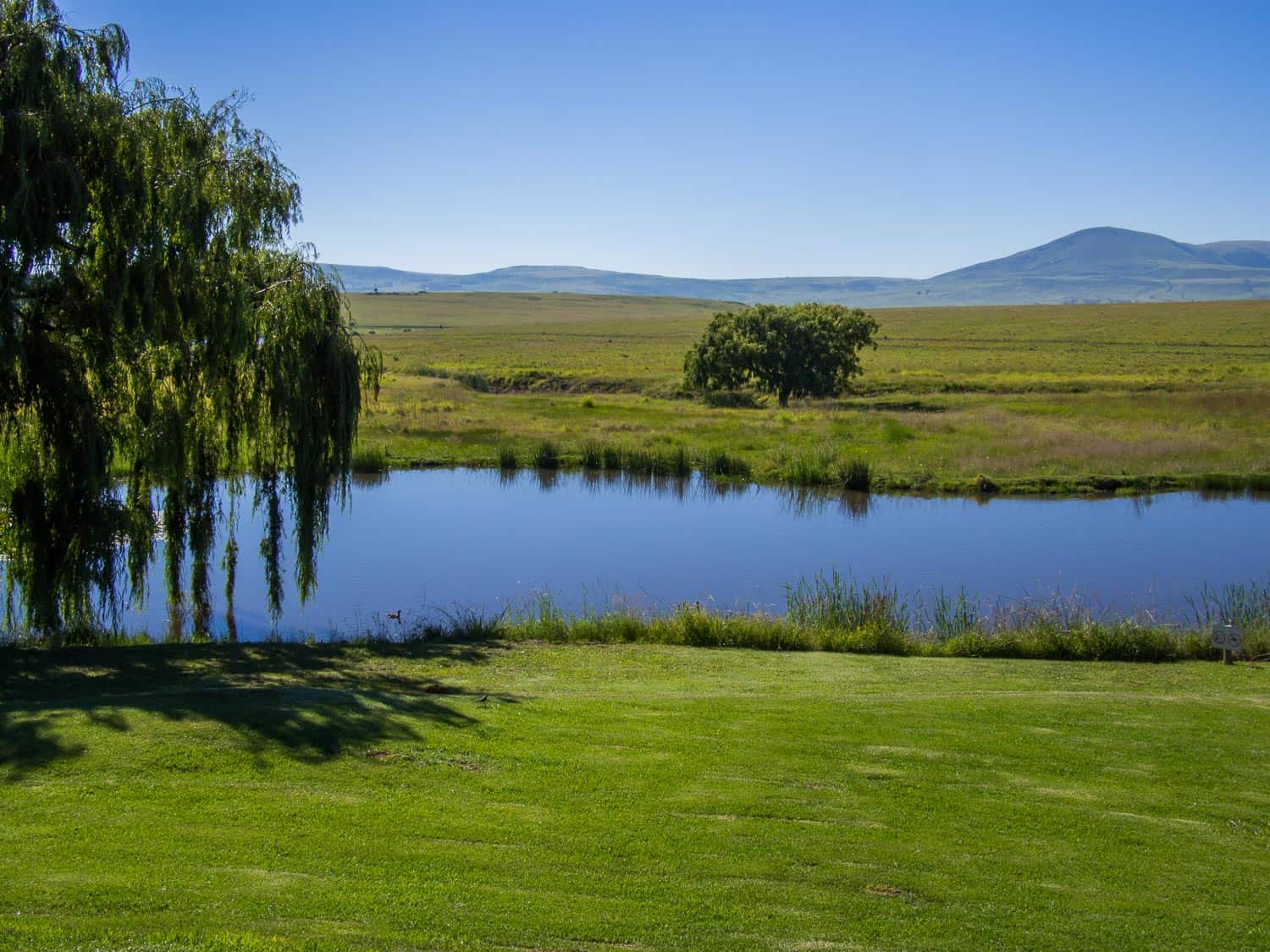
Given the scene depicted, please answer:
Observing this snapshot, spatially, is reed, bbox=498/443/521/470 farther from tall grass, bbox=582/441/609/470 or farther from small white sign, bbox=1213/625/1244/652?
small white sign, bbox=1213/625/1244/652

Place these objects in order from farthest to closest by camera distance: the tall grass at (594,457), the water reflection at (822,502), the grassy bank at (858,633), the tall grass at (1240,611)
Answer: the tall grass at (594,457), the water reflection at (822,502), the tall grass at (1240,611), the grassy bank at (858,633)

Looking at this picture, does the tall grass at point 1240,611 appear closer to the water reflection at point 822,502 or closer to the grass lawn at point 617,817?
the grass lawn at point 617,817

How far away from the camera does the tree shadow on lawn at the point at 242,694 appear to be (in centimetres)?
862

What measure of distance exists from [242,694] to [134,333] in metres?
6.57

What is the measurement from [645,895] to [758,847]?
1.06 meters

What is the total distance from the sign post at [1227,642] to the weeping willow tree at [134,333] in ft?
42.9

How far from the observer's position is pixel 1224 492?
3666cm

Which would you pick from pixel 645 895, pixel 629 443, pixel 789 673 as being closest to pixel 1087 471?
pixel 629 443

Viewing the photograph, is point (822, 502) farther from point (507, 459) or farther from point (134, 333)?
point (134, 333)

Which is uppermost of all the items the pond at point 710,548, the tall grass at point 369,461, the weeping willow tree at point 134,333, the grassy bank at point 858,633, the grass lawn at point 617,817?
the weeping willow tree at point 134,333

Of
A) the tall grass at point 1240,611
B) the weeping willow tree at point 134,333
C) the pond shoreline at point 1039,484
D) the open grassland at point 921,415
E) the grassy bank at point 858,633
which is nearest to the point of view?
the weeping willow tree at point 134,333

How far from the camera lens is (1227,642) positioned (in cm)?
1459

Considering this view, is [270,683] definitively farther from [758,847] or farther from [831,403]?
[831,403]

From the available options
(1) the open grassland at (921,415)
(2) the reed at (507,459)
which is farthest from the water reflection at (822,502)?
(2) the reed at (507,459)
